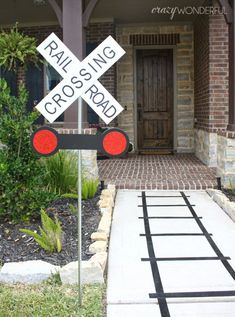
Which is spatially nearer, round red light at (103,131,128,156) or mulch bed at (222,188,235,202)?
round red light at (103,131,128,156)

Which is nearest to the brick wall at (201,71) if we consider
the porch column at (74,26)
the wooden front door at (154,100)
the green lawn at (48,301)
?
the wooden front door at (154,100)

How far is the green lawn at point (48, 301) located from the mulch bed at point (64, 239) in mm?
428

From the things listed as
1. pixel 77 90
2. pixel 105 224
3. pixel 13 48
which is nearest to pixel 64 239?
pixel 105 224

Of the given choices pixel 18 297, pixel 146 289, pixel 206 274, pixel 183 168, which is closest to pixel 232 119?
pixel 183 168

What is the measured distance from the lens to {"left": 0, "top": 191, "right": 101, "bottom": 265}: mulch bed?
3.56m

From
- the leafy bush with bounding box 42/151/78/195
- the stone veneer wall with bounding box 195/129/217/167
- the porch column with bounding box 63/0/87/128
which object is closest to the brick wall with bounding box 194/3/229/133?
the stone veneer wall with bounding box 195/129/217/167

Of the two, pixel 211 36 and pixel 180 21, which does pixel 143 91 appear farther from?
pixel 211 36

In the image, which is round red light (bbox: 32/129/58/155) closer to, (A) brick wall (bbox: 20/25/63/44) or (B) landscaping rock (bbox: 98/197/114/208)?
(B) landscaping rock (bbox: 98/197/114/208)

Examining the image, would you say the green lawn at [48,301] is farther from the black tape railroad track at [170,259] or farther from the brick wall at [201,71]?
the brick wall at [201,71]

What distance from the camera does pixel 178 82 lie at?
31.2 feet

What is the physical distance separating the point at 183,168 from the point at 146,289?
14.9 feet

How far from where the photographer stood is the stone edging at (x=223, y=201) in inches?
191

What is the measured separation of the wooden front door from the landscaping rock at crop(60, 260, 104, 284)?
6.79 m

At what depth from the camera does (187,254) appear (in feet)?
12.2
